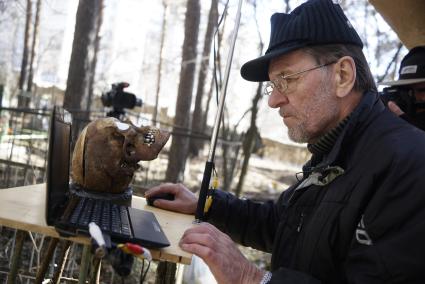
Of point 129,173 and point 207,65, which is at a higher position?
point 207,65

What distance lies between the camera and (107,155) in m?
1.88

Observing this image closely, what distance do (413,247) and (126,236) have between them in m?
0.78

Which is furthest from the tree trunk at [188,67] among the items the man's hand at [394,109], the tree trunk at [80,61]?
the man's hand at [394,109]

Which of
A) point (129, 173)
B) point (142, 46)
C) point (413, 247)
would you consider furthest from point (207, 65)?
point (142, 46)

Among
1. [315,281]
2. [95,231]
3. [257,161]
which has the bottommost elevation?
[257,161]

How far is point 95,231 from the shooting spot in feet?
3.76

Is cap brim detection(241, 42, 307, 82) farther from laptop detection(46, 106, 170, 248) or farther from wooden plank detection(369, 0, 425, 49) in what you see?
wooden plank detection(369, 0, 425, 49)

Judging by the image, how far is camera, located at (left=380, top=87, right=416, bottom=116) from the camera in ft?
9.00

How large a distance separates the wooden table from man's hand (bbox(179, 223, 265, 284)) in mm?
56

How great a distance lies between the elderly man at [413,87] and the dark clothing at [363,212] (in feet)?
4.17

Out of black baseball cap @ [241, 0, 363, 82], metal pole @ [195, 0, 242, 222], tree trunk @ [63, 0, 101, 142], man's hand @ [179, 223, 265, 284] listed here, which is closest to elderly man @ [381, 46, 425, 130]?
black baseball cap @ [241, 0, 363, 82]

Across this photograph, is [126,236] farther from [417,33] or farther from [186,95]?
[186,95]

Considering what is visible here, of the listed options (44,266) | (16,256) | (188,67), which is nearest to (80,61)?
(188,67)

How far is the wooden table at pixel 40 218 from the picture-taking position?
1241 mm
